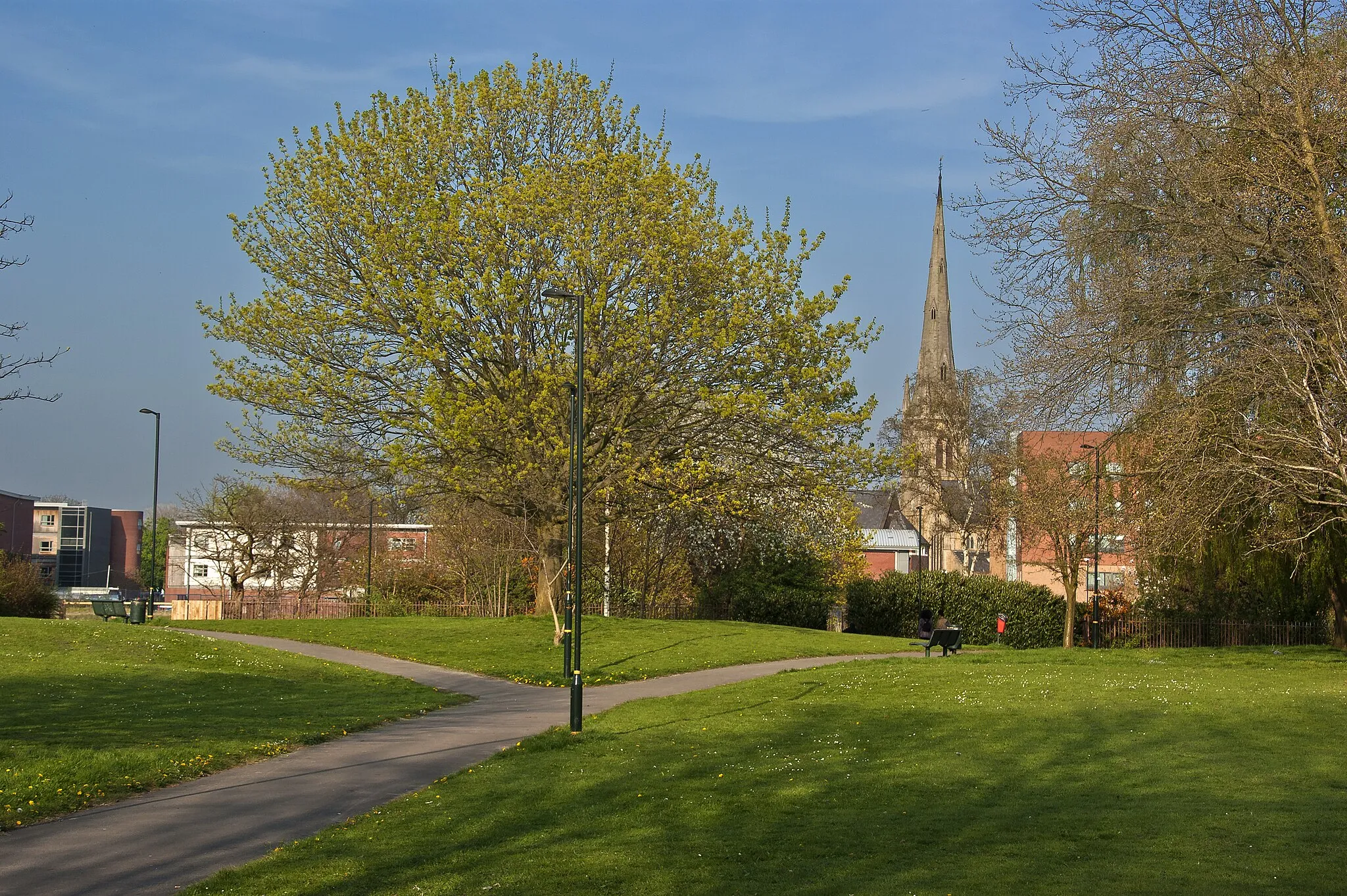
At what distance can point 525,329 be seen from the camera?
30109mm

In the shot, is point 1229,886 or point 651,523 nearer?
point 1229,886

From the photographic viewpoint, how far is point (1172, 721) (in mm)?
14258

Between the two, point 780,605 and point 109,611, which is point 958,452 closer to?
point 780,605

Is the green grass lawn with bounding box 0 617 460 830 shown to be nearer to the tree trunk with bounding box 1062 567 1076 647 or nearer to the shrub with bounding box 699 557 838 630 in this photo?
the shrub with bounding box 699 557 838 630

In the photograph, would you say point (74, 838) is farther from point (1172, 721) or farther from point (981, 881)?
point (1172, 721)

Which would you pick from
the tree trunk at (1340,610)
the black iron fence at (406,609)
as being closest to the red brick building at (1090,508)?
the tree trunk at (1340,610)

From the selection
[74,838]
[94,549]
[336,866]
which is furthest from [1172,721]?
[94,549]

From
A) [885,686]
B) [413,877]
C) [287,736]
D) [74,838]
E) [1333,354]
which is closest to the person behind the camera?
[413,877]

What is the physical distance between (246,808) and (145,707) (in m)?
6.82

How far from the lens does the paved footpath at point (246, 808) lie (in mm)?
7723

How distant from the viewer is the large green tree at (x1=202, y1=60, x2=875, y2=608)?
93.9 feet

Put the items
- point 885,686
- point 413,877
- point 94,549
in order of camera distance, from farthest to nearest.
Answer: point 94,549 < point 885,686 < point 413,877

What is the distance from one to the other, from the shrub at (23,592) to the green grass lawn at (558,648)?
736 cm

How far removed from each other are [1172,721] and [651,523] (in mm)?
28098
